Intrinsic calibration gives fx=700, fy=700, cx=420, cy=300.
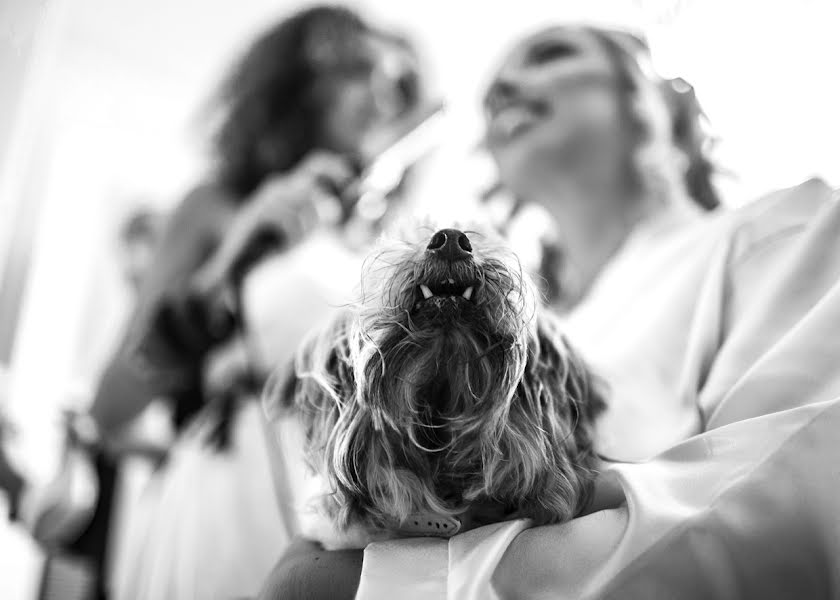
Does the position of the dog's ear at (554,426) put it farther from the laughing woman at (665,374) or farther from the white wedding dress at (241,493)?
the white wedding dress at (241,493)

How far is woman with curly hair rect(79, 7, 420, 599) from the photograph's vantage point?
1.01 m

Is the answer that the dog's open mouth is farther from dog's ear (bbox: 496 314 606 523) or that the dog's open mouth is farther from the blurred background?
the blurred background

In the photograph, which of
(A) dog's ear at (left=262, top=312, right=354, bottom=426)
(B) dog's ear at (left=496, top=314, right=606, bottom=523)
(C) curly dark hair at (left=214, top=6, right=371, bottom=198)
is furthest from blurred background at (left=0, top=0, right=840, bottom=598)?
(A) dog's ear at (left=262, top=312, right=354, bottom=426)

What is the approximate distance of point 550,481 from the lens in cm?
64

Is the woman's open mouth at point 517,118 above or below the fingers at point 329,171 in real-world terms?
above

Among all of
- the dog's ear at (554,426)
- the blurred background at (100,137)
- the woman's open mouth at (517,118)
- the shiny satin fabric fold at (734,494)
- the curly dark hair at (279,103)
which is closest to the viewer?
the shiny satin fabric fold at (734,494)

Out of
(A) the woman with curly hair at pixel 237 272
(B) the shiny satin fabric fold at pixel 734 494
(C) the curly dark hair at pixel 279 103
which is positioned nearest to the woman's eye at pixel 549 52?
(A) the woman with curly hair at pixel 237 272

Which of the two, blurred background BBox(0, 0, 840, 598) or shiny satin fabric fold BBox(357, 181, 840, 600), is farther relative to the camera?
blurred background BBox(0, 0, 840, 598)

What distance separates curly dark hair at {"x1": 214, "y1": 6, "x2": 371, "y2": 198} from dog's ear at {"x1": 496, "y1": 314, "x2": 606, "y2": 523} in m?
0.88

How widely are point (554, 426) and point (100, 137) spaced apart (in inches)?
84.5

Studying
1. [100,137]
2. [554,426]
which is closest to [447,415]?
[554,426]

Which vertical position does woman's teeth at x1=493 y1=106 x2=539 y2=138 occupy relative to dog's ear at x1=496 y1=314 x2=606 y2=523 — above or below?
above

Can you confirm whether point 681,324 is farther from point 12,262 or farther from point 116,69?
point 116,69

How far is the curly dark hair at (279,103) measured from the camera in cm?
145
